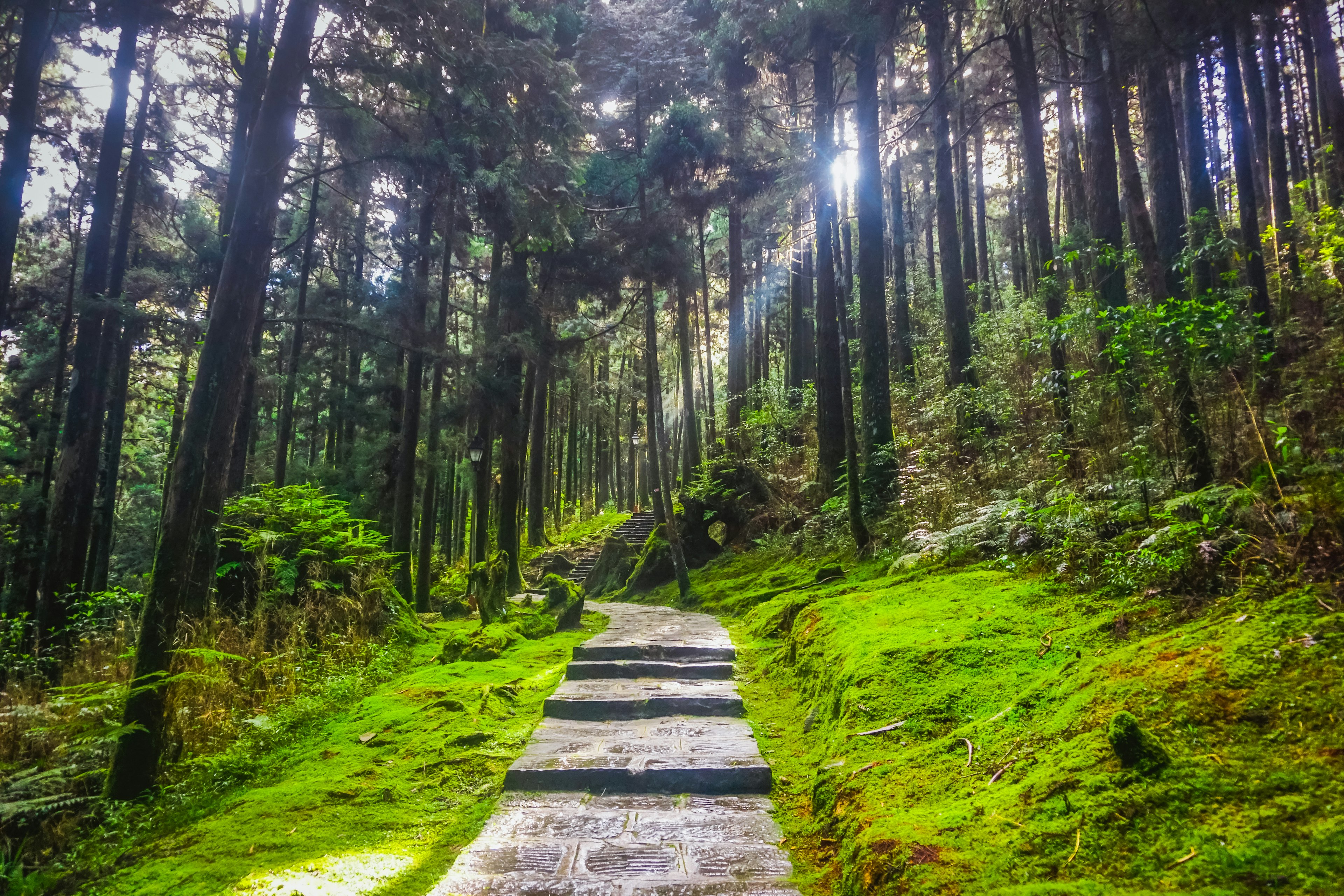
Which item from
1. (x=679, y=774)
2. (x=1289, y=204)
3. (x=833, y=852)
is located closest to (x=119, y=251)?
(x=679, y=774)

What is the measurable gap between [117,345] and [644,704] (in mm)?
14091

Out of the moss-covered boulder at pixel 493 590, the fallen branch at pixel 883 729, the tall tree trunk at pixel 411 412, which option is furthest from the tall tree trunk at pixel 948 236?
the tall tree trunk at pixel 411 412

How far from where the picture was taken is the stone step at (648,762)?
3.87m

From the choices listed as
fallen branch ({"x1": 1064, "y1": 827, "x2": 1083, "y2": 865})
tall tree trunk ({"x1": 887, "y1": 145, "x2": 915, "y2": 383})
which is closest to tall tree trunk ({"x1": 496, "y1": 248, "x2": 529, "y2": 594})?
tall tree trunk ({"x1": 887, "y1": 145, "x2": 915, "y2": 383})

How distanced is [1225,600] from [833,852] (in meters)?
2.01

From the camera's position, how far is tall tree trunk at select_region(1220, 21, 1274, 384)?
30.0 feet

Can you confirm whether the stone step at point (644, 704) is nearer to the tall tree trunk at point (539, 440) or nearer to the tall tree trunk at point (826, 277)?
the tall tree trunk at point (826, 277)

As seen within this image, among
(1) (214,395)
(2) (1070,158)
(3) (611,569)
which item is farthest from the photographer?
(2) (1070,158)

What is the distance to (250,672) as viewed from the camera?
209 inches

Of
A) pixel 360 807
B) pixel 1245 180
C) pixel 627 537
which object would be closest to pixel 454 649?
pixel 360 807

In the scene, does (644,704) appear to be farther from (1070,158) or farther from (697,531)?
(1070,158)

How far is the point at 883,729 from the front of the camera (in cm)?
340

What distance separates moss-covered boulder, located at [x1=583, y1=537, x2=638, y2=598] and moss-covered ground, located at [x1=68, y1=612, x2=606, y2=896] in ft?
28.2

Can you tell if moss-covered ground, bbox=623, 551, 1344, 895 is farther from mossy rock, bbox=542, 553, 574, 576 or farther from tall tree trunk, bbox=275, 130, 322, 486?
tall tree trunk, bbox=275, 130, 322, 486
